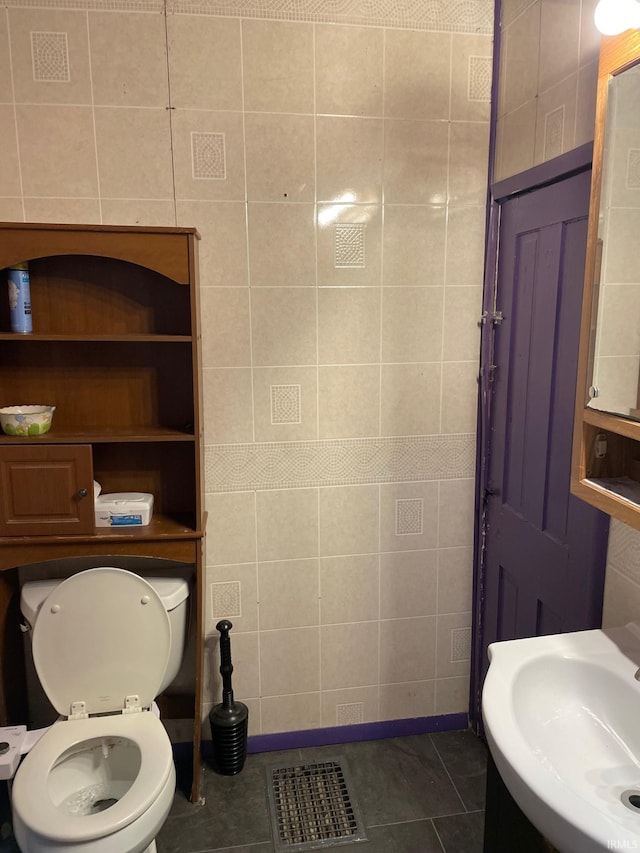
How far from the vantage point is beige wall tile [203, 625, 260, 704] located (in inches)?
83.9

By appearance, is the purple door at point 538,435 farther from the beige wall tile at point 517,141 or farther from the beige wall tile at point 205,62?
the beige wall tile at point 205,62

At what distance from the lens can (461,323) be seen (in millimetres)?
2090

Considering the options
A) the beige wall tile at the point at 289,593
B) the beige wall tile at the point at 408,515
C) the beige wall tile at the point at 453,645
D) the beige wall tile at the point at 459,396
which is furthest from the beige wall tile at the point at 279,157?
the beige wall tile at the point at 453,645

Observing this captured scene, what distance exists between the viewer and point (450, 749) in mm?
2195

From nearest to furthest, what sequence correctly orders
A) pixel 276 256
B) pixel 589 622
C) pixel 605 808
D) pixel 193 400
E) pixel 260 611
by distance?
pixel 605 808 < pixel 589 622 < pixel 193 400 < pixel 276 256 < pixel 260 611

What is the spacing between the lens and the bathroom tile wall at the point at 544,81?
1.51 metres

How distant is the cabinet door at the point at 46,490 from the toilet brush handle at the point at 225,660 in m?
0.55

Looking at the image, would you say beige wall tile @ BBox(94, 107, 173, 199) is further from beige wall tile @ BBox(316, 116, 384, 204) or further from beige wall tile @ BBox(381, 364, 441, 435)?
beige wall tile @ BBox(381, 364, 441, 435)

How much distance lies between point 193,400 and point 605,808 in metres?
1.37

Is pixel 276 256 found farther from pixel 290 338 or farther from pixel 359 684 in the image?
pixel 359 684

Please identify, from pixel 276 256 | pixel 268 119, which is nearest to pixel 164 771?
pixel 276 256

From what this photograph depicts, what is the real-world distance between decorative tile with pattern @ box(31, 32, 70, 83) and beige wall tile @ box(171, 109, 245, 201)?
1.07ft

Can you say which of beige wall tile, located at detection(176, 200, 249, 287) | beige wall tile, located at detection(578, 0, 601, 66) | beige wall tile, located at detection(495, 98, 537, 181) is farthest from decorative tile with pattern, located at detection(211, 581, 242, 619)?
beige wall tile, located at detection(578, 0, 601, 66)

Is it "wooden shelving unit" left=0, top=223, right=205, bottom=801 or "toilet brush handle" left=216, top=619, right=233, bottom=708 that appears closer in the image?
"wooden shelving unit" left=0, top=223, right=205, bottom=801
